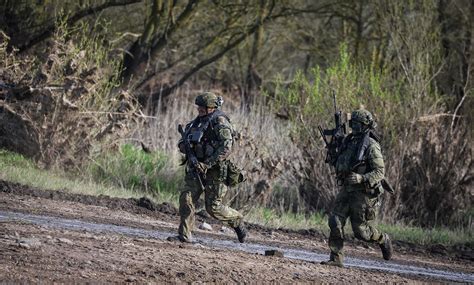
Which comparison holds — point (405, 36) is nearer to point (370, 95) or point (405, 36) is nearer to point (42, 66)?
point (370, 95)

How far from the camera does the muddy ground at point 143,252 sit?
805cm

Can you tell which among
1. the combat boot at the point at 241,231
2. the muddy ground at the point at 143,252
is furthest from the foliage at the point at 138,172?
the combat boot at the point at 241,231

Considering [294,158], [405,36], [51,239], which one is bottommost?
[51,239]

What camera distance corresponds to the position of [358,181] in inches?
387

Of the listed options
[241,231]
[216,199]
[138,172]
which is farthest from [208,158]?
[138,172]

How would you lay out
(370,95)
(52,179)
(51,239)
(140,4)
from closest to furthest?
(51,239)
(52,179)
(370,95)
(140,4)

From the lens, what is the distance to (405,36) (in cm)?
1695

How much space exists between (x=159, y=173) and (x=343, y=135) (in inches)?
280

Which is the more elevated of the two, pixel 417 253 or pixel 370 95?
pixel 370 95

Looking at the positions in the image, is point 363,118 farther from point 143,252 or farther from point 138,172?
point 138,172

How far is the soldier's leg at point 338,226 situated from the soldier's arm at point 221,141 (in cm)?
122

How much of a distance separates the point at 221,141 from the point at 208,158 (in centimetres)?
22

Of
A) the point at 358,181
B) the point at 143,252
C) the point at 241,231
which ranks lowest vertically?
the point at 143,252

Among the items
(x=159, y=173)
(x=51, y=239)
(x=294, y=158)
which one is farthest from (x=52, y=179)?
(x=51, y=239)
